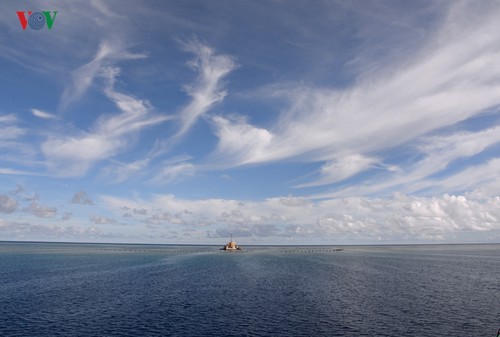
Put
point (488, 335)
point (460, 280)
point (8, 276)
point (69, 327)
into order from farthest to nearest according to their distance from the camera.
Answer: point (8, 276) < point (460, 280) < point (69, 327) < point (488, 335)

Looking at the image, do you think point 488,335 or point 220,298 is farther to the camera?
point 220,298

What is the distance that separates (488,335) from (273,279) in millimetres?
80901

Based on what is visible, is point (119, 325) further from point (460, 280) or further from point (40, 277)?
point (460, 280)

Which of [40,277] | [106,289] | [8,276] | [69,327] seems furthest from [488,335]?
[8,276]

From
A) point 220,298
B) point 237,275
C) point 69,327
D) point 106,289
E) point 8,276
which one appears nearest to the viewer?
point 69,327

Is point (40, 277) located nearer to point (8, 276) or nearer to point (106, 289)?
point (8, 276)

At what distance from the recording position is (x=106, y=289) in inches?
4232

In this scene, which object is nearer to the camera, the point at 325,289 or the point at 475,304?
the point at 475,304

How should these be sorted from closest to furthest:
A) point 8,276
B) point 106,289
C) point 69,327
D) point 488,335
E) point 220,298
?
point 488,335, point 69,327, point 220,298, point 106,289, point 8,276

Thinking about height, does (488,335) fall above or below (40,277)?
below

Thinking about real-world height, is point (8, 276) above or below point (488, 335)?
above

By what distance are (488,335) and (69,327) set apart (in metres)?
75.3

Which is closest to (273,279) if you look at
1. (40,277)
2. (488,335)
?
(488,335)

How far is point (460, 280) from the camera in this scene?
12738 cm
